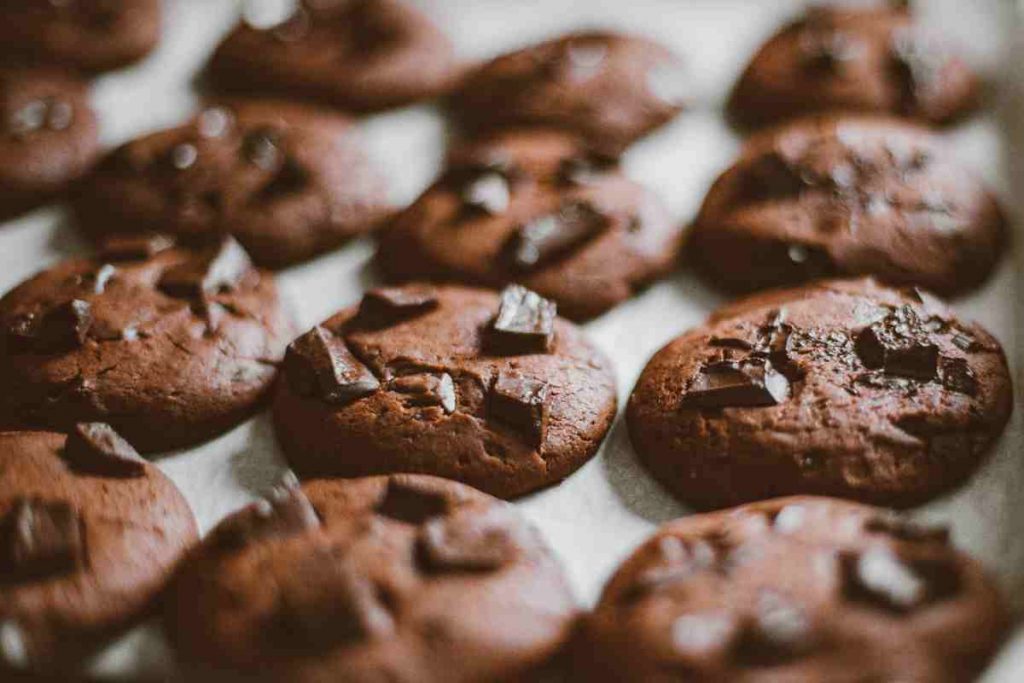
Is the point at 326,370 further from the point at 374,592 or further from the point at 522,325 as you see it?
the point at 374,592

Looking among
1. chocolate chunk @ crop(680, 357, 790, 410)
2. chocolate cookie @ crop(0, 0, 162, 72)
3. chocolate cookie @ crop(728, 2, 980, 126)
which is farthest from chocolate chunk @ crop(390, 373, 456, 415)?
chocolate cookie @ crop(0, 0, 162, 72)

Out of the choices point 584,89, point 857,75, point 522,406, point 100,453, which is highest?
point 857,75

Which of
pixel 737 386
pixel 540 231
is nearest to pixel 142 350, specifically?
pixel 540 231

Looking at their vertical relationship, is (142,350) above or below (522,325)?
below

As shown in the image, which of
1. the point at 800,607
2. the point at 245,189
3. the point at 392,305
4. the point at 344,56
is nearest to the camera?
the point at 800,607

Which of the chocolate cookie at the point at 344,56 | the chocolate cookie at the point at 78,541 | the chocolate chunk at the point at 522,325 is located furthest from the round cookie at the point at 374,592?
the chocolate cookie at the point at 344,56

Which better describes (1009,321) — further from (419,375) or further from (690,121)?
(419,375)

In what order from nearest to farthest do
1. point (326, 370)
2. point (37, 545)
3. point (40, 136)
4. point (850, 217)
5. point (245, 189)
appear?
point (37, 545) < point (326, 370) < point (850, 217) < point (245, 189) < point (40, 136)

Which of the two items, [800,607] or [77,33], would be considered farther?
[77,33]
